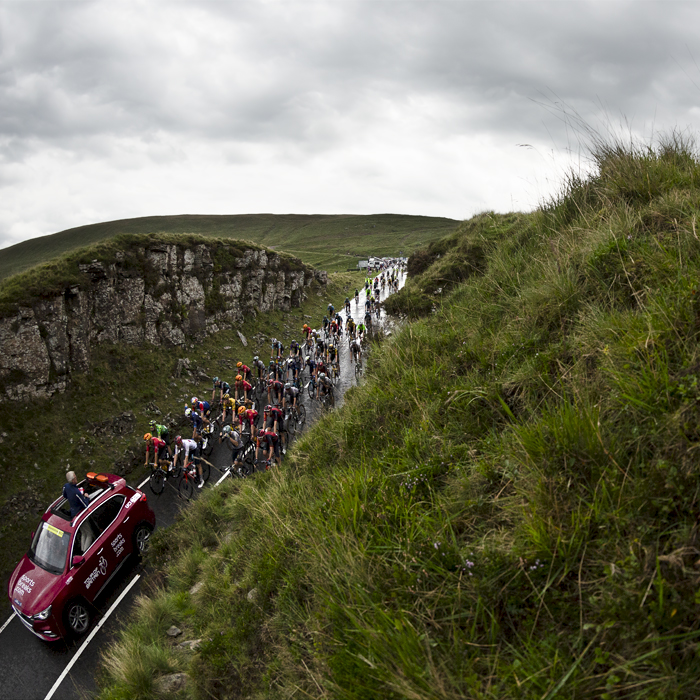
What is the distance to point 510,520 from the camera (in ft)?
10.4

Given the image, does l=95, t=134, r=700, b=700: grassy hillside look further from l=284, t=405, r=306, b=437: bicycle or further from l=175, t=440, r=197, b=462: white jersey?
l=284, t=405, r=306, b=437: bicycle

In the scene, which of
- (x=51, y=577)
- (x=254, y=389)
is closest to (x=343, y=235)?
(x=254, y=389)

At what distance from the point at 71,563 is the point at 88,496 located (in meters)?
1.59

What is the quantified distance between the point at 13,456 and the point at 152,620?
19038mm

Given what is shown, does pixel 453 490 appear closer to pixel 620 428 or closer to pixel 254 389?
pixel 620 428

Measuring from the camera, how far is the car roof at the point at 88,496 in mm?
10062

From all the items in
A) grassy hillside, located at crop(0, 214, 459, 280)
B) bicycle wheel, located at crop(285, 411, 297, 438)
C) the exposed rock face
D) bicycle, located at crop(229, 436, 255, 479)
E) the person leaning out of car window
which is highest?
grassy hillside, located at crop(0, 214, 459, 280)

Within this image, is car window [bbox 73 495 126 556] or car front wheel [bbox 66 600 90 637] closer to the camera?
car front wheel [bbox 66 600 90 637]

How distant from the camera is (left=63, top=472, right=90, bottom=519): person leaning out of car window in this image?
1008 cm

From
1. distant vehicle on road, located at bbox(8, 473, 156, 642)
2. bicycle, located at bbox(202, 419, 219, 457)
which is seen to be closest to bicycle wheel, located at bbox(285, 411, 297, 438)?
bicycle, located at bbox(202, 419, 219, 457)

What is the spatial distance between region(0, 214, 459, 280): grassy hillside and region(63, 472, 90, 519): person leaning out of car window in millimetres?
92267

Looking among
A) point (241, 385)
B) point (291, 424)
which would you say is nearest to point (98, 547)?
point (291, 424)

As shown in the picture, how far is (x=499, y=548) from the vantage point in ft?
9.73

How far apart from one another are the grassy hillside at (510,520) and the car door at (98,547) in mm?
4886
